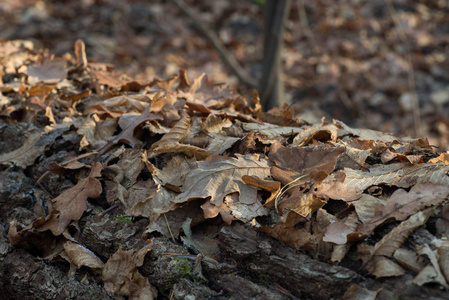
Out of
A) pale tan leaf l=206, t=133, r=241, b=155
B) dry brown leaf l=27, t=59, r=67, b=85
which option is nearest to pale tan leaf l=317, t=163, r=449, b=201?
pale tan leaf l=206, t=133, r=241, b=155

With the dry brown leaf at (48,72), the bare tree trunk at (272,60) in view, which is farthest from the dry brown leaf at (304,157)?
the bare tree trunk at (272,60)

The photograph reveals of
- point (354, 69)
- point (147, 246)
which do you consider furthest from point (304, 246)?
point (354, 69)

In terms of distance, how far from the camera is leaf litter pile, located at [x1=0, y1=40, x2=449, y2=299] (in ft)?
4.74

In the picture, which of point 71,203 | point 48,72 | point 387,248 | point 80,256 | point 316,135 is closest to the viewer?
point 387,248

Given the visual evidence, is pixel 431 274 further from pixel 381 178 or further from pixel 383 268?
pixel 381 178

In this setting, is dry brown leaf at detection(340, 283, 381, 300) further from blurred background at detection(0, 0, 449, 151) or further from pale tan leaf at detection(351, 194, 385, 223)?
blurred background at detection(0, 0, 449, 151)

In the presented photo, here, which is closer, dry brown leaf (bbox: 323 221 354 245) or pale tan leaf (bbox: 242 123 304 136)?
→ dry brown leaf (bbox: 323 221 354 245)

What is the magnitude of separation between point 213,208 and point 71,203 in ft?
2.37

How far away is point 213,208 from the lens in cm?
161

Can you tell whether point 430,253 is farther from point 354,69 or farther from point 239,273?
point 354,69

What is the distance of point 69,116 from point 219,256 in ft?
4.70

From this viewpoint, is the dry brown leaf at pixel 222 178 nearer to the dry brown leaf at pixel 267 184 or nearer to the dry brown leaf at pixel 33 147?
the dry brown leaf at pixel 267 184

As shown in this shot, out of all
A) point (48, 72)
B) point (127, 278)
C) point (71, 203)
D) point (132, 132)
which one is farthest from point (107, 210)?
point (48, 72)

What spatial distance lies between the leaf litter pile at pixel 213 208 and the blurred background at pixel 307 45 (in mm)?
3523
